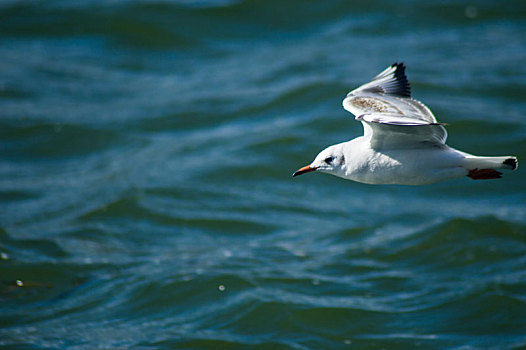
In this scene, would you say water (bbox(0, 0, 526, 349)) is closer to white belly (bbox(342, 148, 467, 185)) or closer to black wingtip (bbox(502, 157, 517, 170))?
white belly (bbox(342, 148, 467, 185))

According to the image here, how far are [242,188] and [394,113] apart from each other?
6.00m

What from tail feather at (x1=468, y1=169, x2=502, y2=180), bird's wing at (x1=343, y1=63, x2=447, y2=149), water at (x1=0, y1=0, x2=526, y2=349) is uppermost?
bird's wing at (x1=343, y1=63, x2=447, y2=149)

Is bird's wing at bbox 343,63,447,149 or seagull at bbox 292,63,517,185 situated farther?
seagull at bbox 292,63,517,185

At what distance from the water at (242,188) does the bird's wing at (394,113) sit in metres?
2.89

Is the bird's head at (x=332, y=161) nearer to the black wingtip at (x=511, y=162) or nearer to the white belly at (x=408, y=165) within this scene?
the white belly at (x=408, y=165)

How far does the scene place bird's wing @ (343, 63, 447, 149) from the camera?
16.5 ft

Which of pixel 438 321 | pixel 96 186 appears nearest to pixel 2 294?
pixel 96 186

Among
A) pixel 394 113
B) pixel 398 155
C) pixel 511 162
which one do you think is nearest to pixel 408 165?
pixel 398 155

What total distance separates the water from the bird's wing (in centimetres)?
289

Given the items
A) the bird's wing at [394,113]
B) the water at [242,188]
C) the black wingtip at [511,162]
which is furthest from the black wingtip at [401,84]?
the water at [242,188]

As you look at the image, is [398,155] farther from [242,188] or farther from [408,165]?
[242,188]

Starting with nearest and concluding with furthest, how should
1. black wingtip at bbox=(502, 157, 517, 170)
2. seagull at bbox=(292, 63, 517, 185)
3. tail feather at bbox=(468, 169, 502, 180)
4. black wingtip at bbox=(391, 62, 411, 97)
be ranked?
black wingtip at bbox=(502, 157, 517, 170) → seagull at bbox=(292, 63, 517, 185) → tail feather at bbox=(468, 169, 502, 180) → black wingtip at bbox=(391, 62, 411, 97)

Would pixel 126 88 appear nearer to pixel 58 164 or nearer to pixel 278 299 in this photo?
pixel 58 164

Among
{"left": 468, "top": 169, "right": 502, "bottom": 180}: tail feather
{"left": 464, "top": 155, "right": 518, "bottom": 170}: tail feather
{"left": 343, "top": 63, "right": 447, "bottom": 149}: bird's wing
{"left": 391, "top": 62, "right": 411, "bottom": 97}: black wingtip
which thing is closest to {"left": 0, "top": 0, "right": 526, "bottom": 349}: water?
{"left": 468, "top": 169, "right": 502, "bottom": 180}: tail feather
